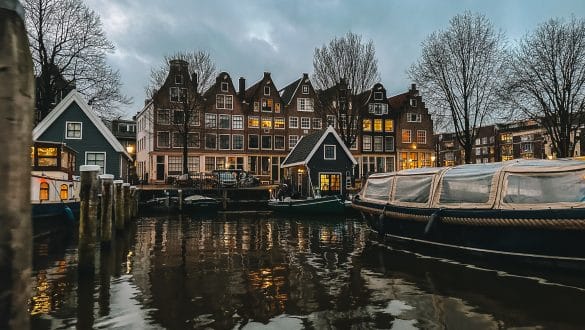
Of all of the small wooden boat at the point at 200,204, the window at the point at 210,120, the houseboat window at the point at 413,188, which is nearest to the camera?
the houseboat window at the point at 413,188

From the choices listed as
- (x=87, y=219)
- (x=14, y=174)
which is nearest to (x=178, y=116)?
(x=87, y=219)

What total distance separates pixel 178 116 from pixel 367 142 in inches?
1100

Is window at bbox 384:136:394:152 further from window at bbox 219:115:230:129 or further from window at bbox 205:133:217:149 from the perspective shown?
window at bbox 205:133:217:149

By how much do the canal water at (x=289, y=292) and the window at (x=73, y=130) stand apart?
20.8m

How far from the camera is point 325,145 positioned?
4244 cm

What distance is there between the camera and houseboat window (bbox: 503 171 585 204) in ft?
38.4

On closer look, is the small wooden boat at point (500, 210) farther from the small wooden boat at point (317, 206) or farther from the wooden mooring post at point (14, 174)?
the small wooden boat at point (317, 206)

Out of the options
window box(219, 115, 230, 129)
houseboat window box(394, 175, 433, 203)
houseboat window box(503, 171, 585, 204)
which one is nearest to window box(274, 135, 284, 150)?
window box(219, 115, 230, 129)

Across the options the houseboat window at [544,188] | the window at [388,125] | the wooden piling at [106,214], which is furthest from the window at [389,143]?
the houseboat window at [544,188]

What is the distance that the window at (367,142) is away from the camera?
214ft

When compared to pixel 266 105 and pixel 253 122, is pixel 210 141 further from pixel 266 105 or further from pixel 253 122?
pixel 266 105

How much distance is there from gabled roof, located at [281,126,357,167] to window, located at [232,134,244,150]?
14.1 meters

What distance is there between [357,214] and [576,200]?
2437 centimetres

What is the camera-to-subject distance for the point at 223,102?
A: 59.3 metres
